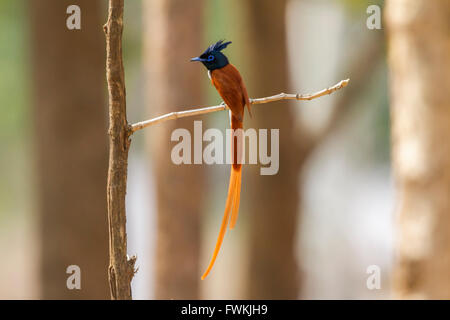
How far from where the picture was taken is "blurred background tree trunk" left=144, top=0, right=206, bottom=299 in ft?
14.0

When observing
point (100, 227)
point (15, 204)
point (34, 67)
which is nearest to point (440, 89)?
point (100, 227)

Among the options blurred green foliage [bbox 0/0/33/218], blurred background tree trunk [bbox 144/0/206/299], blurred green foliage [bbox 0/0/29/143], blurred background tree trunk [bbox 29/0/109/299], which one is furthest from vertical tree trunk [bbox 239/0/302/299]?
blurred green foliage [bbox 0/0/29/143]

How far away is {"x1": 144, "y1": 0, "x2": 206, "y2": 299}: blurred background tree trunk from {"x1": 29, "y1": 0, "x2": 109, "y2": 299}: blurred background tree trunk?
753 millimetres

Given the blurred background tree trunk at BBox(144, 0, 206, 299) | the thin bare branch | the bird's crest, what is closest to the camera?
the thin bare branch

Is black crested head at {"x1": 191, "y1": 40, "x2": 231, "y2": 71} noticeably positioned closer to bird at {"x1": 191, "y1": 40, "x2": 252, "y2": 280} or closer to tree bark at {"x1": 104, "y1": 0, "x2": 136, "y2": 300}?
bird at {"x1": 191, "y1": 40, "x2": 252, "y2": 280}

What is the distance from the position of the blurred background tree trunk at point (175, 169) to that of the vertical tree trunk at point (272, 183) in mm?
425

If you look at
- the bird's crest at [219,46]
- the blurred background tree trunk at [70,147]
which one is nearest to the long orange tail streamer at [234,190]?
the bird's crest at [219,46]

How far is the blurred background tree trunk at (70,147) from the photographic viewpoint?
310 centimetres

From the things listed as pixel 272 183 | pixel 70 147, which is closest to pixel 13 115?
pixel 272 183

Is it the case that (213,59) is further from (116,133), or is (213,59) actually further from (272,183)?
(272,183)

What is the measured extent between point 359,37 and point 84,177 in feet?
10.7

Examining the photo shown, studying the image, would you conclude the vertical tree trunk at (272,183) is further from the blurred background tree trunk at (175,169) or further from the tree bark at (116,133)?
the tree bark at (116,133)

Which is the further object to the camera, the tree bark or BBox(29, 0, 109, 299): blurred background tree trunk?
BBox(29, 0, 109, 299): blurred background tree trunk

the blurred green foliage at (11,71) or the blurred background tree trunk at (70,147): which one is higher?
the blurred green foliage at (11,71)
